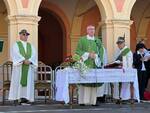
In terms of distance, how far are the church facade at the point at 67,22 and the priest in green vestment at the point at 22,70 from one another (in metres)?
2.32

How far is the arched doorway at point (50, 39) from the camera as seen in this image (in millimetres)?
22703

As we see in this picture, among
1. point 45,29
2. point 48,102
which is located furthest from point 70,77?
point 45,29

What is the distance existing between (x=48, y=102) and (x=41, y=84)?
0.75 m

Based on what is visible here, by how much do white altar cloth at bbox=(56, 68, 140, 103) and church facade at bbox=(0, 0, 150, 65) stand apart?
3393 millimetres

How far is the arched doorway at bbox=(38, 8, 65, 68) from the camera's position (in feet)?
74.5

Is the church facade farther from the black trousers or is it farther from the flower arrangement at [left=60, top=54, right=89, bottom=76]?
the flower arrangement at [left=60, top=54, right=89, bottom=76]

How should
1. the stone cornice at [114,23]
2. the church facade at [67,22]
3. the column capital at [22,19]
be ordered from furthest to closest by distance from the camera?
the stone cornice at [114,23] → the church facade at [67,22] → the column capital at [22,19]

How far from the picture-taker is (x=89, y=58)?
12.8 metres

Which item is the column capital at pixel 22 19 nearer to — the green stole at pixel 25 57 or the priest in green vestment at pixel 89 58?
the green stole at pixel 25 57

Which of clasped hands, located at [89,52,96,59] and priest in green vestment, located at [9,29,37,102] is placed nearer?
clasped hands, located at [89,52,96,59]

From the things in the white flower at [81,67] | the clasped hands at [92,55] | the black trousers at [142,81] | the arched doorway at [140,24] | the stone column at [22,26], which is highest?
the arched doorway at [140,24]

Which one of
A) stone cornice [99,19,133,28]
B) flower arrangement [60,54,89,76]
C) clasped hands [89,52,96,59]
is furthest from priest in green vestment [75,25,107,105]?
stone cornice [99,19,133,28]

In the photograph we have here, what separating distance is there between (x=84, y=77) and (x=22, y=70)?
1.86 meters

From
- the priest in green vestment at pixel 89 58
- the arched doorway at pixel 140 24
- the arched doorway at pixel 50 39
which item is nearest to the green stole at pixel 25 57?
the priest in green vestment at pixel 89 58
